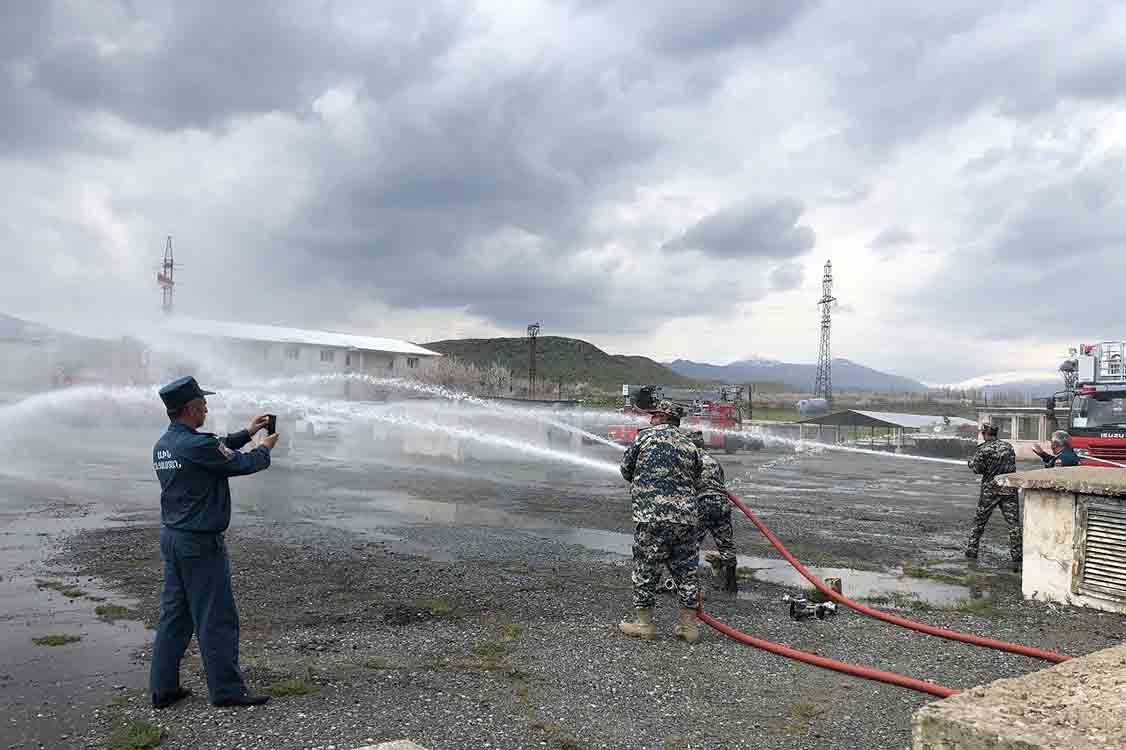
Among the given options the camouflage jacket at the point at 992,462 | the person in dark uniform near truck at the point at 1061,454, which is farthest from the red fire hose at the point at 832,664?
the person in dark uniform near truck at the point at 1061,454

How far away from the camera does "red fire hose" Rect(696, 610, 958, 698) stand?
544cm

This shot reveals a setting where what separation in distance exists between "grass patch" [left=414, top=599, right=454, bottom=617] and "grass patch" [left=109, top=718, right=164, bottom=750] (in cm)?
301

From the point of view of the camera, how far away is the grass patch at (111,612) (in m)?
6.90

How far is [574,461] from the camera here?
27.6 m

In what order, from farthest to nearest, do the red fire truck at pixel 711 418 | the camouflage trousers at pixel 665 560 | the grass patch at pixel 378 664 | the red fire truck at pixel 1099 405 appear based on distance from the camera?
the red fire truck at pixel 711 418 < the red fire truck at pixel 1099 405 < the camouflage trousers at pixel 665 560 < the grass patch at pixel 378 664

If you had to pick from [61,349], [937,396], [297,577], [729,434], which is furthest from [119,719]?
[937,396]

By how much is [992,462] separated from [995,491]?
15.9 inches

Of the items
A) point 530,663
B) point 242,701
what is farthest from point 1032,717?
point 242,701

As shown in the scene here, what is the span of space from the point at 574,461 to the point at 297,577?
19263mm

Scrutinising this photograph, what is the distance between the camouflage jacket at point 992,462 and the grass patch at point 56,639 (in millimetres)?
10699

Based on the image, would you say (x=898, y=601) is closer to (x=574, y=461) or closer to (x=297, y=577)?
(x=297, y=577)

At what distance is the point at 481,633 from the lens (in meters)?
6.70

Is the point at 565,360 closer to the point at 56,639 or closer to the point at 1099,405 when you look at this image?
the point at 1099,405

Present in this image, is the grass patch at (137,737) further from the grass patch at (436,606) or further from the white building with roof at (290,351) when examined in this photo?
the white building with roof at (290,351)
